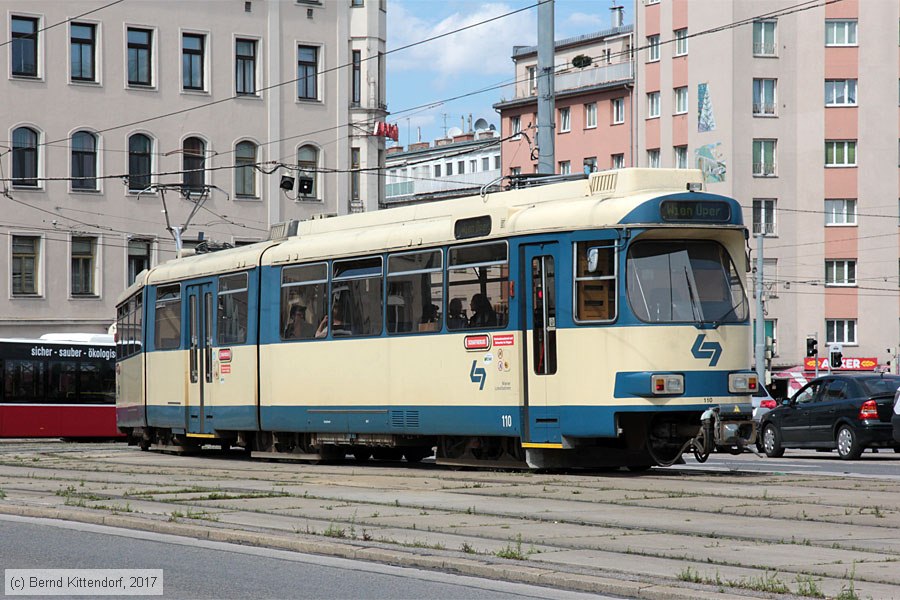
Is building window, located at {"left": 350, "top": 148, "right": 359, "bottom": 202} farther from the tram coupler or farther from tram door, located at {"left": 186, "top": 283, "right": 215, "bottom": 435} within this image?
the tram coupler

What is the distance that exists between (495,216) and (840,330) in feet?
192

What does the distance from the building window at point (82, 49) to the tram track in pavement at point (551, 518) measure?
34.6 m

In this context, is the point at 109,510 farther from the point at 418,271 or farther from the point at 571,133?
the point at 571,133

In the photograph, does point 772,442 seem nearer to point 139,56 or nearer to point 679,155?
point 139,56

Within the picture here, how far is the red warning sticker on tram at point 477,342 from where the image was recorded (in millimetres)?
17844

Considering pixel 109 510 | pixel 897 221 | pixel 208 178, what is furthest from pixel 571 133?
pixel 109 510

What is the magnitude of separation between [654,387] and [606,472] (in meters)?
2.00

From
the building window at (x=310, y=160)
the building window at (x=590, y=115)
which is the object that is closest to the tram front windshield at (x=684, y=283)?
the building window at (x=310, y=160)

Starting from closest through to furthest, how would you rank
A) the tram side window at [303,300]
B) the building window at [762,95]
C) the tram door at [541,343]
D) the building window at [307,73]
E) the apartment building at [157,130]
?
the tram door at [541,343] → the tram side window at [303,300] → the apartment building at [157,130] → the building window at [307,73] → the building window at [762,95]

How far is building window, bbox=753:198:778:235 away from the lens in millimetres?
72750

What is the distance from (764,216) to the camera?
73.0m

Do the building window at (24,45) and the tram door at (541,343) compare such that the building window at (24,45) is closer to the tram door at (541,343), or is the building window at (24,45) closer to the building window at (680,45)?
the building window at (680,45)

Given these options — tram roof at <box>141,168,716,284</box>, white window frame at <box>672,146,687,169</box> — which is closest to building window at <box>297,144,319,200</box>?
white window frame at <box>672,146,687,169</box>

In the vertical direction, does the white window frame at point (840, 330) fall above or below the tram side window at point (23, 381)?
above
